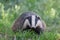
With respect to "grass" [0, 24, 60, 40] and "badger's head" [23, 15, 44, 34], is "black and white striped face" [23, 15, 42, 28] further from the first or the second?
"grass" [0, 24, 60, 40]

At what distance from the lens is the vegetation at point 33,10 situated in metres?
5.96

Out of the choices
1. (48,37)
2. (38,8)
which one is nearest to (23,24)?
(48,37)

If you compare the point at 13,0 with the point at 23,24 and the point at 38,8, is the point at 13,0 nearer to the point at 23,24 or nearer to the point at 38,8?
the point at 38,8

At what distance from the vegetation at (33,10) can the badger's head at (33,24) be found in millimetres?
135

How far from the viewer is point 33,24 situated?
5902 mm

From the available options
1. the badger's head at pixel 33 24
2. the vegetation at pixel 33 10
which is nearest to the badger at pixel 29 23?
the badger's head at pixel 33 24

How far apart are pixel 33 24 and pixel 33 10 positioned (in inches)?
106

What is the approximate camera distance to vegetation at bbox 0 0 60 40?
596cm

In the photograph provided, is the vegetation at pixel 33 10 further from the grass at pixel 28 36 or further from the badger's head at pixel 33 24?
the badger's head at pixel 33 24

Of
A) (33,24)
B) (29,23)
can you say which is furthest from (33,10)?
(33,24)

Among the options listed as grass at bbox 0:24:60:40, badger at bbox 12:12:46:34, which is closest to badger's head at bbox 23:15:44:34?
badger at bbox 12:12:46:34

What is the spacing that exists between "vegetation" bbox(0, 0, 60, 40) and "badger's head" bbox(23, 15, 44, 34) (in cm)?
13

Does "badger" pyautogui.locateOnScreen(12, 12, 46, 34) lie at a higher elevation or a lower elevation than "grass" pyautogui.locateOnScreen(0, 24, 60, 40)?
higher

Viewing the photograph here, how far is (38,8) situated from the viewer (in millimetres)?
9094
